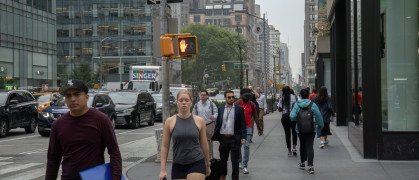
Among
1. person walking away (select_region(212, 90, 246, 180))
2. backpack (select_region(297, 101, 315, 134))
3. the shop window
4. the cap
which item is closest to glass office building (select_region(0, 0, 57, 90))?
the shop window

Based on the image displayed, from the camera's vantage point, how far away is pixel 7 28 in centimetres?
5338

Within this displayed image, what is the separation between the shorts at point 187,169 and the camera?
223 inches

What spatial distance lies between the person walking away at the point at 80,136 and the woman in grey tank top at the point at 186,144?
1.40 meters

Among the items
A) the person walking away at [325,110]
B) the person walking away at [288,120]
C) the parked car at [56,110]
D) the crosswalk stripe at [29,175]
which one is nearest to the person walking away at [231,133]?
the crosswalk stripe at [29,175]

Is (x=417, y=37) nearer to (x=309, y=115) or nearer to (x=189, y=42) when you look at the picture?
(x=309, y=115)

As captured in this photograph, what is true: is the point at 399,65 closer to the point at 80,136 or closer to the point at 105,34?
the point at 80,136

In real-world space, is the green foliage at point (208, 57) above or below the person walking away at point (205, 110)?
above

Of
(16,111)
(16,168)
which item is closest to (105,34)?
(16,111)

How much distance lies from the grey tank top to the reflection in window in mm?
87636

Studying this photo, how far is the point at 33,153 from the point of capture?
15.0 metres

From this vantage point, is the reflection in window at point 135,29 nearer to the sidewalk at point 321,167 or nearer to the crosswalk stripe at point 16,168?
the sidewalk at point 321,167

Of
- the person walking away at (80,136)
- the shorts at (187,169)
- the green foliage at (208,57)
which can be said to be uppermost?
the green foliage at (208,57)

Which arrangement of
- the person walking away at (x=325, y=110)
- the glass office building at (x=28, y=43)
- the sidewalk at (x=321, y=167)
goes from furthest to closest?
the glass office building at (x=28, y=43) → the person walking away at (x=325, y=110) → the sidewalk at (x=321, y=167)

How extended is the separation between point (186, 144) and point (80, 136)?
65.2 inches
